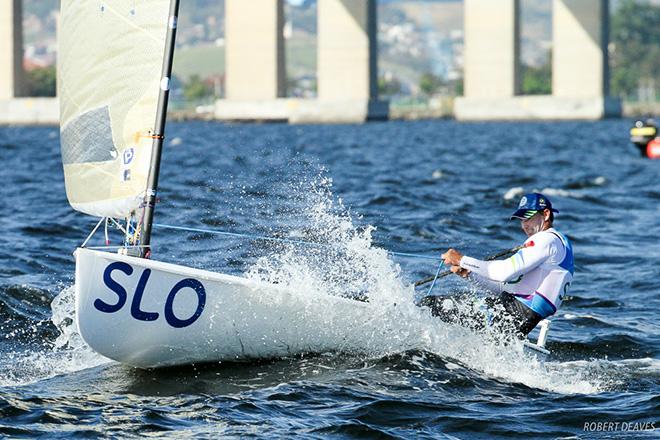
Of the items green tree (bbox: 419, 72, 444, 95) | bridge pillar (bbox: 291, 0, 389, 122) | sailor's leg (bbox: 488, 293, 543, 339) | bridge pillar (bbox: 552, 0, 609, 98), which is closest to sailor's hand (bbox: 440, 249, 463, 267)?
sailor's leg (bbox: 488, 293, 543, 339)

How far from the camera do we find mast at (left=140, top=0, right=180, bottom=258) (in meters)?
8.33

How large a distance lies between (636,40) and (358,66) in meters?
109

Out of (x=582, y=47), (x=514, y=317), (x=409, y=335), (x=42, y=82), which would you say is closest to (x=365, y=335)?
(x=409, y=335)

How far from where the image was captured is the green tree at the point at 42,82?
12425 cm

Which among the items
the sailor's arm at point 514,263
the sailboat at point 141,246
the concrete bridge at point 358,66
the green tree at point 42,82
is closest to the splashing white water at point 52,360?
the sailboat at point 141,246

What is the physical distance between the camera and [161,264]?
317 inches

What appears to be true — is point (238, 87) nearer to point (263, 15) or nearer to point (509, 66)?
point (263, 15)

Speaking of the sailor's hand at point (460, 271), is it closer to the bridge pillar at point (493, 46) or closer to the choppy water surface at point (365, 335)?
the choppy water surface at point (365, 335)

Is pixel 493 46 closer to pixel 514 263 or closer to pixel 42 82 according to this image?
pixel 514 263

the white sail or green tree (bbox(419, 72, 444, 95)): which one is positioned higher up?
green tree (bbox(419, 72, 444, 95))

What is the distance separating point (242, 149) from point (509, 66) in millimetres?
37660

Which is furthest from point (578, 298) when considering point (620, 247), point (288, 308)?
point (288, 308)

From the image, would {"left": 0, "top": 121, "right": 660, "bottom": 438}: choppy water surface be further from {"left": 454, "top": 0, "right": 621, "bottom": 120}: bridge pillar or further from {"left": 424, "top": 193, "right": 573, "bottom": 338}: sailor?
{"left": 454, "top": 0, "right": 621, "bottom": 120}: bridge pillar

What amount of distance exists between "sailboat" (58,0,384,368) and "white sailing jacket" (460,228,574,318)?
88 centimetres
